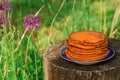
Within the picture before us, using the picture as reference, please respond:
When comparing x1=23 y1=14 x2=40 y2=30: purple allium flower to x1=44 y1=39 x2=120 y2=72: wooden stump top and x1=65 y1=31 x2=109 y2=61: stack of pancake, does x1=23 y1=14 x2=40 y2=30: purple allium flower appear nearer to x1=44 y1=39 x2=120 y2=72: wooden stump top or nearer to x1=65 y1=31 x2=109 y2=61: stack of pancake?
x1=44 y1=39 x2=120 y2=72: wooden stump top

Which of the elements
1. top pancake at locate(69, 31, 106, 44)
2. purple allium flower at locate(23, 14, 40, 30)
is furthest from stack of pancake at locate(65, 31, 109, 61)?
purple allium flower at locate(23, 14, 40, 30)

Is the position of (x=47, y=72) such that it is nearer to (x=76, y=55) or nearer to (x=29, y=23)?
(x=76, y=55)

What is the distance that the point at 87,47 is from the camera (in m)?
2.52

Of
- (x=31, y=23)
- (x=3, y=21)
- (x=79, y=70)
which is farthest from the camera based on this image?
(x=31, y=23)

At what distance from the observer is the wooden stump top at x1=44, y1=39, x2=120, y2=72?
8.22 ft

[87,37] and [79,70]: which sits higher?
[87,37]

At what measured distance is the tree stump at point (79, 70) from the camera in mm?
2471

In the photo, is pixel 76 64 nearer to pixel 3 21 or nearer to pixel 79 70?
pixel 79 70

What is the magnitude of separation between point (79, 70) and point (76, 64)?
106 mm

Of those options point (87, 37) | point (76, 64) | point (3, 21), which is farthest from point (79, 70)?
point (3, 21)

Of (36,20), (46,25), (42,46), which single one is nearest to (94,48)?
(36,20)

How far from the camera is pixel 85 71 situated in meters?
2.46

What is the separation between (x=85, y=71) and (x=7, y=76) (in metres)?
0.89

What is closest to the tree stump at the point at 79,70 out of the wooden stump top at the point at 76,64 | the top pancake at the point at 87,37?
the wooden stump top at the point at 76,64
